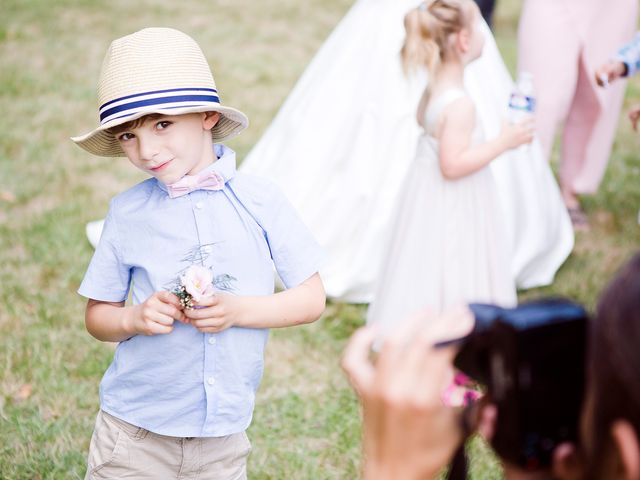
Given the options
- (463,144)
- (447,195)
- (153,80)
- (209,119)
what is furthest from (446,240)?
(153,80)

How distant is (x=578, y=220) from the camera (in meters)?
5.49

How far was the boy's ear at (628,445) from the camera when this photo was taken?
2.97 feet

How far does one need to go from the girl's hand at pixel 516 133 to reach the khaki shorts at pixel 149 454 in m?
1.78

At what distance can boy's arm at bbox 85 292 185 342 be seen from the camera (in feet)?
6.45

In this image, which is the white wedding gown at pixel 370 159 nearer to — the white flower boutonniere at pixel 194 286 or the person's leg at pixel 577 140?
the person's leg at pixel 577 140

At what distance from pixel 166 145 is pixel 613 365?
1.41 m

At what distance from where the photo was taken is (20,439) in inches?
126

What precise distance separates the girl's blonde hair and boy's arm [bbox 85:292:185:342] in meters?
1.75

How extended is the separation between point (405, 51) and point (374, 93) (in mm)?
1164

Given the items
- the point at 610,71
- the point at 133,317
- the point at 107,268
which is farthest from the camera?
the point at 610,71

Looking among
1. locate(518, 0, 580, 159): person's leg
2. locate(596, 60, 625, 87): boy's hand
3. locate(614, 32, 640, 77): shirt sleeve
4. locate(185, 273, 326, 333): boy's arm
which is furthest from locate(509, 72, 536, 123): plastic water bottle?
locate(185, 273, 326, 333): boy's arm

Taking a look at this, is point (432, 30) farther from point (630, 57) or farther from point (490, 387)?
point (490, 387)

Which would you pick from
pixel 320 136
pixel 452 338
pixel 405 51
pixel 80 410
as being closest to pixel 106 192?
pixel 320 136

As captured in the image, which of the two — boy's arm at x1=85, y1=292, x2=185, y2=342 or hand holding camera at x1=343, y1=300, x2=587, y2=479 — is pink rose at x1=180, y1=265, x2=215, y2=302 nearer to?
boy's arm at x1=85, y1=292, x2=185, y2=342
